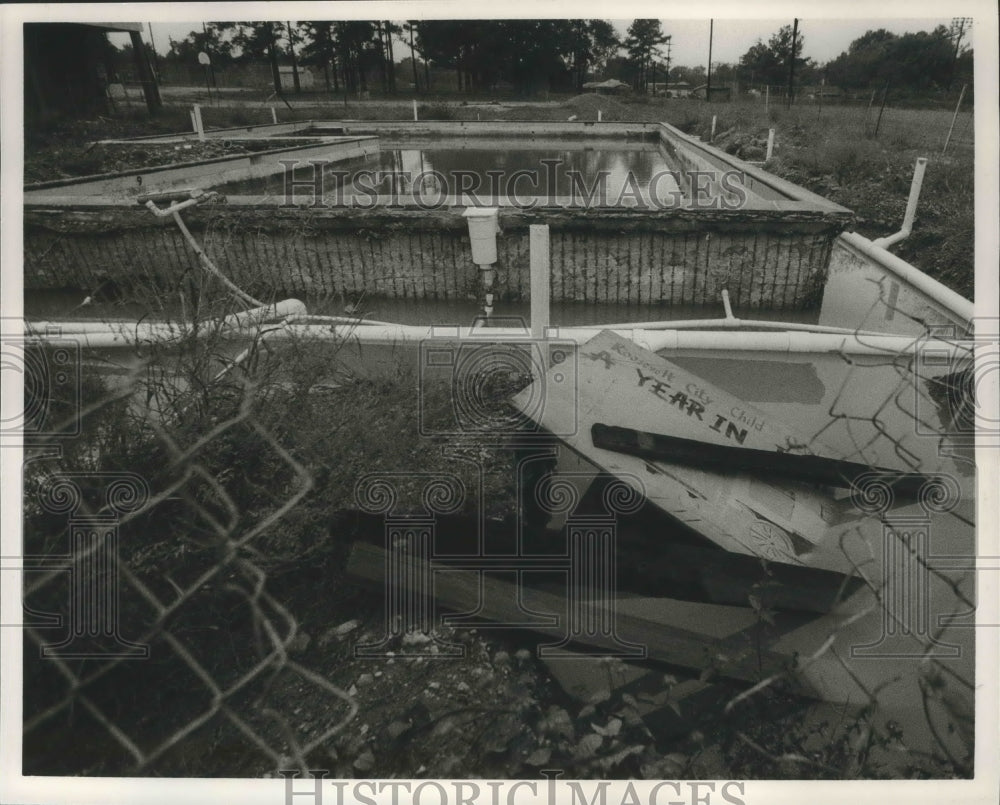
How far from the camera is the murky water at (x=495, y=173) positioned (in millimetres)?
6332

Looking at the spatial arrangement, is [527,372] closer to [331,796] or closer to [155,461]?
[155,461]

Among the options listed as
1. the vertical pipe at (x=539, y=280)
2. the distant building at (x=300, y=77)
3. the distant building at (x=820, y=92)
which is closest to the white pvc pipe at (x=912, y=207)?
the vertical pipe at (x=539, y=280)

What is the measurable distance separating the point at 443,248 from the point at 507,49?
1.83m

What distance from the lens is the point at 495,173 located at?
8203 millimetres

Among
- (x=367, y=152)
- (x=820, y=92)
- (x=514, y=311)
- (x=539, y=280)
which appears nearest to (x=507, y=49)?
(x=539, y=280)

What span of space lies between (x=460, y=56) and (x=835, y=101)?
9377 mm

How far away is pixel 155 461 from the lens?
1.63 m

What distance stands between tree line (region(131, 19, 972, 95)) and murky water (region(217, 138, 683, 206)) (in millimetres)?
1050

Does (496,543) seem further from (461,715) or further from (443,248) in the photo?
(443,248)

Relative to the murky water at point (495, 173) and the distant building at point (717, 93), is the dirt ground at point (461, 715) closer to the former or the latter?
the murky water at point (495, 173)

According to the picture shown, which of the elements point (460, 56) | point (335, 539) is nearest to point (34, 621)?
point (335, 539)

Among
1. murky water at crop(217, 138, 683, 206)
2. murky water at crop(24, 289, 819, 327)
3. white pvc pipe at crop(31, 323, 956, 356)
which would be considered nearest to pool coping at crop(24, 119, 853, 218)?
murky water at crop(217, 138, 683, 206)

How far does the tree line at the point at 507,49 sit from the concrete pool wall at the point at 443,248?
Result: 3.30 feet

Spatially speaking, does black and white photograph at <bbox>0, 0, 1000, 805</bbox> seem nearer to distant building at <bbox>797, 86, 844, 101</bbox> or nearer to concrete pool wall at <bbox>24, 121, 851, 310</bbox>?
concrete pool wall at <bbox>24, 121, 851, 310</bbox>
